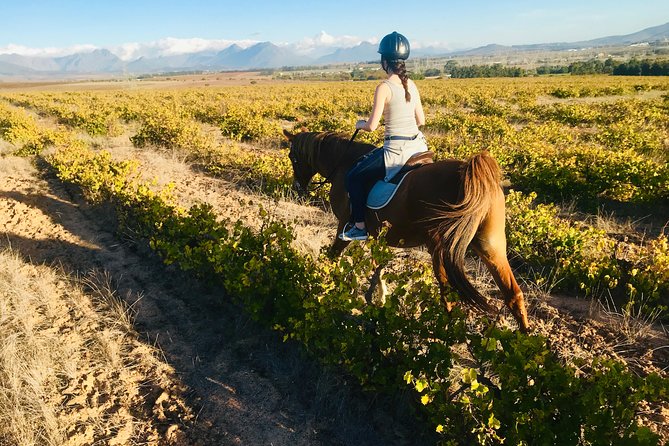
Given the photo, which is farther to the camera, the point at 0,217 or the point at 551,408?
the point at 0,217

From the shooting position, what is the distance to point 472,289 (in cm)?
340

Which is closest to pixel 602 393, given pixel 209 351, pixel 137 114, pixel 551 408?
pixel 551 408

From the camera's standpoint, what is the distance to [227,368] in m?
3.68

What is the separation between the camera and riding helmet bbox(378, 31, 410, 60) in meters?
3.70

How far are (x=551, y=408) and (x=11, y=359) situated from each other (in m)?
4.21

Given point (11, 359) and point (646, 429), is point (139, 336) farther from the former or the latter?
point (646, 429)

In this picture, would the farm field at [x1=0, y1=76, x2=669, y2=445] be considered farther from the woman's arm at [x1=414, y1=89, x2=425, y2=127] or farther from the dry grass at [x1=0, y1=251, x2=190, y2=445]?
the woman's arm at [x1=414, y1=89, x2=425, y2=127]

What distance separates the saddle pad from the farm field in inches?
23.7

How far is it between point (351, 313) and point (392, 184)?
1484mm

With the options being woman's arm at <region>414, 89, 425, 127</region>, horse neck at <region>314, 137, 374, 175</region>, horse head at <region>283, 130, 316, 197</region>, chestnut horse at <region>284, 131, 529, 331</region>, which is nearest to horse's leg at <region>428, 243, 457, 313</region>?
chestnut horse at <region>284, 131, 529, 331</region>

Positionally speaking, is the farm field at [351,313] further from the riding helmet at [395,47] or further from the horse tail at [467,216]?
the riding helmet at [395,47]

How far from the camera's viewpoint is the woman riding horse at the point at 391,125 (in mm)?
3766

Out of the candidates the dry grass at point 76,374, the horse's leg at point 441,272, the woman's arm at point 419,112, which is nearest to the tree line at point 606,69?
the woman's arm at point 419,112

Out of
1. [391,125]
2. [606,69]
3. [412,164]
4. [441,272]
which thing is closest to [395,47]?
[391,125]
